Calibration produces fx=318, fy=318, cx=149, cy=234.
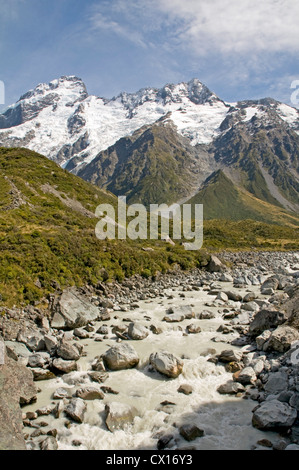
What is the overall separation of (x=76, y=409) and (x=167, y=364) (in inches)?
238

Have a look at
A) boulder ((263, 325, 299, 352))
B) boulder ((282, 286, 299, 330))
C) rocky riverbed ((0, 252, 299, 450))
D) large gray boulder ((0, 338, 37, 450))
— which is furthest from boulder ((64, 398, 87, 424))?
boulder ((282, 286, 299, 330))

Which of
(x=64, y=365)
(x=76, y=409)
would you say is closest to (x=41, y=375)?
(x=64, y=365)

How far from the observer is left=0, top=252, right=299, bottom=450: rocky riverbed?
1413 cm

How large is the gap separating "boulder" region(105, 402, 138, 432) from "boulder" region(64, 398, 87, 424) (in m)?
1.19

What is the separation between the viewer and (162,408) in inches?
633

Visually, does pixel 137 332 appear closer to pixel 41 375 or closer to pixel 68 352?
pixel 68 352

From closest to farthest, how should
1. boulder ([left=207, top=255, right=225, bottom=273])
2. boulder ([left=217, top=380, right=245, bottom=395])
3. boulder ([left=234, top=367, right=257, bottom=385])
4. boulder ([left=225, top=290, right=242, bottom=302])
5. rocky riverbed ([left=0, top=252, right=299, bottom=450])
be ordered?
rocky riverbed ([left=0, top=252, right=299, bottom=450])
boulder ([left=217, top=380, right=245, bottom=395])
boulder ([left=234, top=367, right=257, bottom=385])
boulder ([left=225, top=290, right=242, bottom=302])
boulder ([left=207, top=255, right=225, bottom=273])

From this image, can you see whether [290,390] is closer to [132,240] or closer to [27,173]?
[132,240]

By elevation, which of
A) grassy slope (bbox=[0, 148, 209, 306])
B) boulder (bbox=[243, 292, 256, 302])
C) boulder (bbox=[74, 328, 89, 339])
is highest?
grassy slope (bbox=[0, 148, 209, 306])

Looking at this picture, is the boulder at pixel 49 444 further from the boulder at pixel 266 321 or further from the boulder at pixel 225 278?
the boulder at pixel 225 278

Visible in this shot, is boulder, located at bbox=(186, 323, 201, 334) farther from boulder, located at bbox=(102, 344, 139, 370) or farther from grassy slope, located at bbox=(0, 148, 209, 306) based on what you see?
grassy slope, located at bbox=(0, 148, 209, 306)

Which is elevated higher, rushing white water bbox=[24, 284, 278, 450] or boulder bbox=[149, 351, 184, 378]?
boulder bbox=[149, 351, 184, 378]
